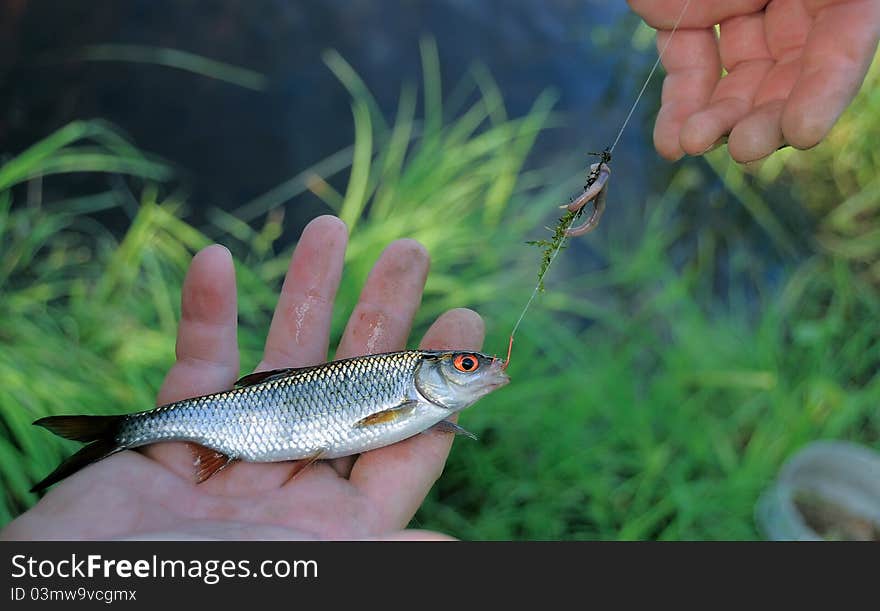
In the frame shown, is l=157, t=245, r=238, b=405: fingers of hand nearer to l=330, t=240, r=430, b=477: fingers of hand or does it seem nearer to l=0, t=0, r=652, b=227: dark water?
l=330, t=240, r=430, b=477: fingers of hand

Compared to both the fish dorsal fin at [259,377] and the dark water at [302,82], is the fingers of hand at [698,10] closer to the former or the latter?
the dark water at [302,82]

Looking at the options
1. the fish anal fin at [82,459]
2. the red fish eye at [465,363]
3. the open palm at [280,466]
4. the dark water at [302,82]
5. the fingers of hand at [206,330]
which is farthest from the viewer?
the dark water at [302,82]

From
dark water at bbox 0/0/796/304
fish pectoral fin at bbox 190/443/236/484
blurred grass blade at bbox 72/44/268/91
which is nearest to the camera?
fish pectoral fin at bbox 190/443/236/484

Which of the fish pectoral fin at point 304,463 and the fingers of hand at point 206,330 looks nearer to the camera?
the fish pectoral fin at point 304,463

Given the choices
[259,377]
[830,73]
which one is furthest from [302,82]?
[830,73]

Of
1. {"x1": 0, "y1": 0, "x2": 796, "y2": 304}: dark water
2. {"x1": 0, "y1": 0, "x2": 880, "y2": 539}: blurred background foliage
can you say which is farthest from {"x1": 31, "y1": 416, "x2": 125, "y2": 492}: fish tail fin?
{"x1": 0, "y1": 0, "x2": 796, "y2": 304}: dark water

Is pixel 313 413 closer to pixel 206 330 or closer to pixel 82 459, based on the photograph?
pixel 206 330

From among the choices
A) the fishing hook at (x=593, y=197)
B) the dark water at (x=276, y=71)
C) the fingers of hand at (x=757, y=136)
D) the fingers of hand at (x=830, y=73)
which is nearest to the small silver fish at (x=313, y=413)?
the fishing hook at (x=593, y=197)
